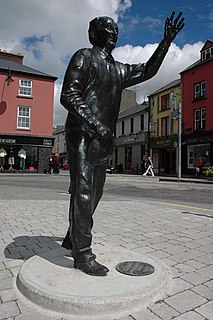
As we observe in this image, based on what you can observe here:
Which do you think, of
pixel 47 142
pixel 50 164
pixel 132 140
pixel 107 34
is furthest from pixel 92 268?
A: pixel 132 140

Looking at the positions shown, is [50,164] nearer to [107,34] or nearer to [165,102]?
[165,102]

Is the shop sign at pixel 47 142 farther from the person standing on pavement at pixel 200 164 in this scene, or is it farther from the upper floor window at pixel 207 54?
the upper floor window at pixel 207 54

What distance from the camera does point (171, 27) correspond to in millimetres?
2873

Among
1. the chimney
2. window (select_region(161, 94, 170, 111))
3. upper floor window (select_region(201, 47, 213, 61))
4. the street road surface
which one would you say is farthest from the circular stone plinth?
the chimney

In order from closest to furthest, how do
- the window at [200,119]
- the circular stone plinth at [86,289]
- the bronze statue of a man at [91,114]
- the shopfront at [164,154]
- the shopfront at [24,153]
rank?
1. the circular stone plinth at [86,289]
2. the bronze statue of a man at [91,114]
3. the shopfront at [24,153]
4. the window at [200,119]
5. the shopfront at [164,154]

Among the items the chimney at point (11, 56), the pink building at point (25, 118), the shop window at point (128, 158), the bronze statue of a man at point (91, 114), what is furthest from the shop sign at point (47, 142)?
the bronze statue of a man at point (91, 114)

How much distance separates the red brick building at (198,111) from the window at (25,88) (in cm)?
1468

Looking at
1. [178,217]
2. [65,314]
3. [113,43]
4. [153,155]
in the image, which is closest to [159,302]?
[65,314]

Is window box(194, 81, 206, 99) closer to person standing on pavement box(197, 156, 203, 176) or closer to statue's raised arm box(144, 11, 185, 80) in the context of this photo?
person standing on pavement box(197, 156, 203, 176)

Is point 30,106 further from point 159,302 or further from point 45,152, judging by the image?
point 159,302

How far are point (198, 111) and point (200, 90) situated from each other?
1.94m

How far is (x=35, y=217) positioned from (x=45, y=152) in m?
20.3

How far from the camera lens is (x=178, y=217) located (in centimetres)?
620

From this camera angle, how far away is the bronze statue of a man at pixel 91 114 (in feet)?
8.48
